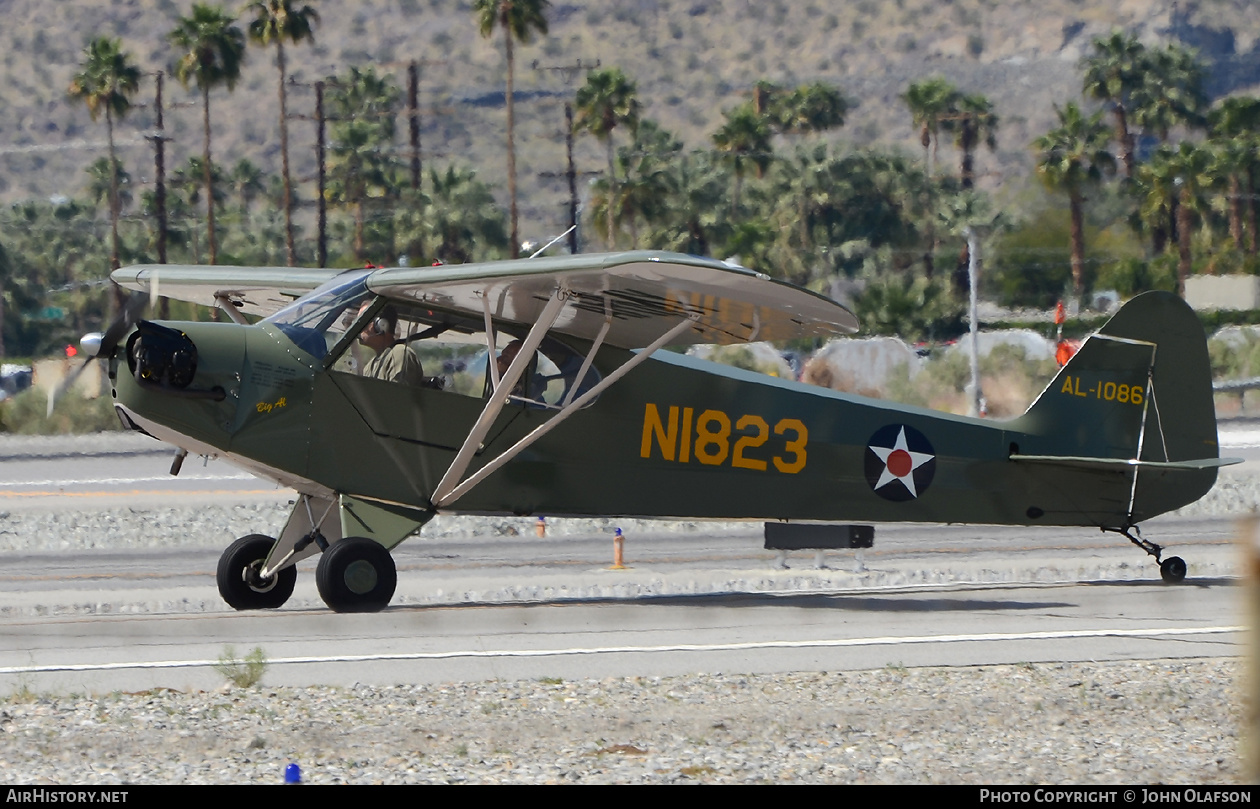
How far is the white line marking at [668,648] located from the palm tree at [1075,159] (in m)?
73.7

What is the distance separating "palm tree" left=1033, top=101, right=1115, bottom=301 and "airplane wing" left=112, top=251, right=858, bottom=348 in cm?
7295

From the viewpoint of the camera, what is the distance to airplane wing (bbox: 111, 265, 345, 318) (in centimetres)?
1409

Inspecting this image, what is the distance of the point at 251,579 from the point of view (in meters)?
12.7

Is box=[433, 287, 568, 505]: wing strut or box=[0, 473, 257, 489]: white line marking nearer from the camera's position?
box=[433, 287, 568, 505]: wing strut

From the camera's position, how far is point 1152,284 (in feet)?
268

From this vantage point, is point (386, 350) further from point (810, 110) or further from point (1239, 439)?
point (810, 110)

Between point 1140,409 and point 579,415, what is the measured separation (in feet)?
17.7

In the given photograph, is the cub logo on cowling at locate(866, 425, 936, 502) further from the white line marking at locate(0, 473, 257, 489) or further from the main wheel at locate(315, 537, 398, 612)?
the white line marking at locate(0, 473, 257, 489)

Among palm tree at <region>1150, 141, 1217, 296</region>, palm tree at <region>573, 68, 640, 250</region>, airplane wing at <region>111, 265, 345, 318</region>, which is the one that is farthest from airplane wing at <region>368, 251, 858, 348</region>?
palm tree at <region>1150, 141, 1217, 296</region>

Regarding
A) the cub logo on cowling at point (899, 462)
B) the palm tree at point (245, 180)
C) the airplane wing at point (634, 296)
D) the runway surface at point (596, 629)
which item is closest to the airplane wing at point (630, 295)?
the airplane wing at point (634, 296)

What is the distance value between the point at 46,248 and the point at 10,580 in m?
93.5

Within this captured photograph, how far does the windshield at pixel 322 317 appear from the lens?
12.2 meters

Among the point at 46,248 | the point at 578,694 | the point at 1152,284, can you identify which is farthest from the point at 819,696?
the point at 46,248

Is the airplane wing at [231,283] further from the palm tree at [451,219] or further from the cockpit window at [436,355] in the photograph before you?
the palm tree at [451,219]
